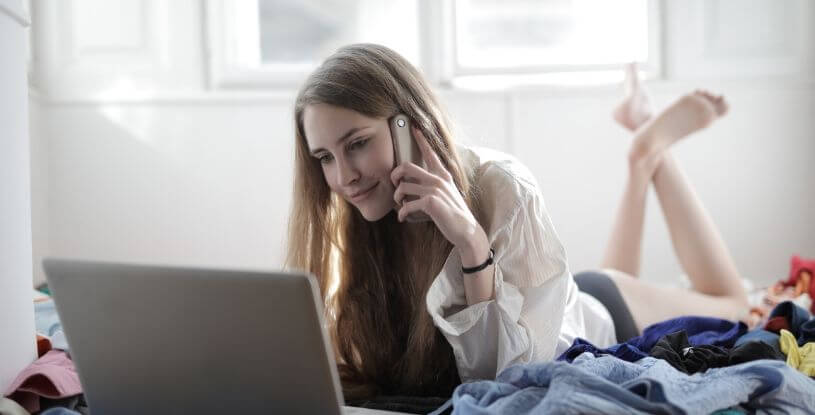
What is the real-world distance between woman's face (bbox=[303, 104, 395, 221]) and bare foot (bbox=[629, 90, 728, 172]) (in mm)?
1091

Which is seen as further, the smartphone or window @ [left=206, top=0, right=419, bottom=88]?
window @ [left=206, top=0, right=419, bottom=88]

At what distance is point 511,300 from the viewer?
121 cm

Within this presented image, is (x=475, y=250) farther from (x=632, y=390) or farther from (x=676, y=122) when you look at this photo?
(x=676, y=122)

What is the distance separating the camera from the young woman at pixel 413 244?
3.91 ft

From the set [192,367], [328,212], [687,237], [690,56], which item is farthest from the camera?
[690,56]

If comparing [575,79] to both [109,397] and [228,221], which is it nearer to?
[228,221]

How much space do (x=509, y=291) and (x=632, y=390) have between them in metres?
0.37

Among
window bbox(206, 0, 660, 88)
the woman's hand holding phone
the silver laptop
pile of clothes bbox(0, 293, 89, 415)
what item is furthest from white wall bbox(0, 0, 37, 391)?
window bbox(206, 0, 660, 88)

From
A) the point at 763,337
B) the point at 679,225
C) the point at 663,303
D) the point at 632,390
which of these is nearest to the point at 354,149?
the point at 632,390

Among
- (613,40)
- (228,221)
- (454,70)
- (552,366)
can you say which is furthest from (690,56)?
(552,366)

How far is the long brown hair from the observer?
4.15 ft

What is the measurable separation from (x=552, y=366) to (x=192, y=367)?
1.31ft

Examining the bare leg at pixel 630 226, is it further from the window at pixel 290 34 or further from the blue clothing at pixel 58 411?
the blue clothing at pixel 58 411

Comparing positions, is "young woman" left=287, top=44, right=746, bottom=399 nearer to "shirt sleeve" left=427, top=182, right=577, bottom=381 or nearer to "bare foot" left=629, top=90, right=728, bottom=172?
"shirt sleeve" left=427, top=182, right=577, bottom=381
